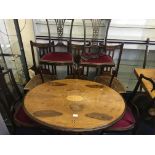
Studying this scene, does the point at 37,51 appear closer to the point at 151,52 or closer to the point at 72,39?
the point at 72,39

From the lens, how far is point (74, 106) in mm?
1492

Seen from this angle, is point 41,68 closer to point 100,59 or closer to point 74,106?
point 100,59

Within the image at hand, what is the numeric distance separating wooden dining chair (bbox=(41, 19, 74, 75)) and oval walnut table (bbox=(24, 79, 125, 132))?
1.65ft

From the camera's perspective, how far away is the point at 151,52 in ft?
9.18

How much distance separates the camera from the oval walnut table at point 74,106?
1.30m

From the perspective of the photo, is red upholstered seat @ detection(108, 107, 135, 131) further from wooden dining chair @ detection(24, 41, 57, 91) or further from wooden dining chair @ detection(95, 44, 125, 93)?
wooden dining chair @ detection(24, 41, 57, 91)

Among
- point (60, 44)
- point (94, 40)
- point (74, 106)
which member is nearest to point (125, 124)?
point (74, 106)

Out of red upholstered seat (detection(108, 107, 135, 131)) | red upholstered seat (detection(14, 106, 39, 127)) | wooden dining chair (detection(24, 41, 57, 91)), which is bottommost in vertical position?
red upholstered seat (detection(108, 107, 135, 131))

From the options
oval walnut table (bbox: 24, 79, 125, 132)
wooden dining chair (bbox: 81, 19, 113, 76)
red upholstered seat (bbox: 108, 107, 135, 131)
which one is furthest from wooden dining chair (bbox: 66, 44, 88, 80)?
red upholstered seat (bbox: 108, 107, 135, 131)

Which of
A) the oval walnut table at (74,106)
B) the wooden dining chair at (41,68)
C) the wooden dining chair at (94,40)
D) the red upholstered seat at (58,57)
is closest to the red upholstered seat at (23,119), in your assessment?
the oval walnut table at (74,106)

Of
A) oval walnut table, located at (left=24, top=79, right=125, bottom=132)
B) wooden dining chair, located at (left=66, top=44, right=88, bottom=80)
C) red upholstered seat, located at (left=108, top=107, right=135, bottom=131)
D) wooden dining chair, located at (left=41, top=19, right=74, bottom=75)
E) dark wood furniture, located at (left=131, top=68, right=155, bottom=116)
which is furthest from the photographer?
wooden dining chair, located at (left=66, top=44, right=88, bottom=80)

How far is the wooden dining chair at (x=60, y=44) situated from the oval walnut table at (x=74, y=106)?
504mm

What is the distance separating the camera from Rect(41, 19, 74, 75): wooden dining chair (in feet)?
7.48

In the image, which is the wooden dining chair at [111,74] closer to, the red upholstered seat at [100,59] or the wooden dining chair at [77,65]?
the red upholstered seat at [100,59]
